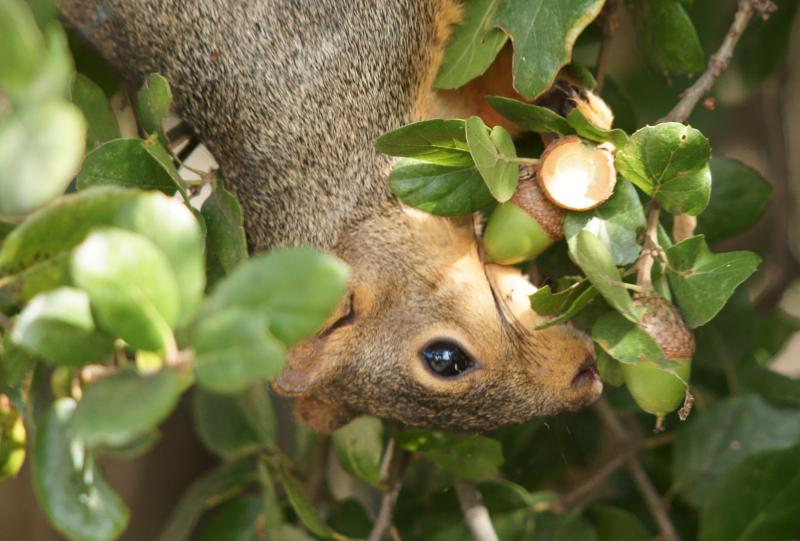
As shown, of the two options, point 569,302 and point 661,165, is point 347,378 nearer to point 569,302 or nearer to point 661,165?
point 569,302

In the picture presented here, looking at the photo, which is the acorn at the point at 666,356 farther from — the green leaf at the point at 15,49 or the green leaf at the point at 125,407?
the green leaf at the point at 15,49

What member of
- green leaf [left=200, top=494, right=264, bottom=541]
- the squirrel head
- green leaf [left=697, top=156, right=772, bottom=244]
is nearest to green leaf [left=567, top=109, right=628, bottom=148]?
the squirrel head

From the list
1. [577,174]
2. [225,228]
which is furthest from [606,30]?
[225,228]

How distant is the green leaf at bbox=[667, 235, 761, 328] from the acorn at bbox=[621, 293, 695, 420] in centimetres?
2

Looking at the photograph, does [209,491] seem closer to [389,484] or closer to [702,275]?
[389,484]

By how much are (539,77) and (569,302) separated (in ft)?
0.82

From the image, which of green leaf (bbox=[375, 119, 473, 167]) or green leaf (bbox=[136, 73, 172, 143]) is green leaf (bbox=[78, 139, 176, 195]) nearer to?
green leaf (bbox=[136, 73, 172, 143])

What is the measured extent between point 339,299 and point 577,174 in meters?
0.31

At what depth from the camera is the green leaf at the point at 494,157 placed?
1010mm

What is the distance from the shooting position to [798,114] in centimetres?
255

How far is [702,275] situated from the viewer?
1051 millimetres

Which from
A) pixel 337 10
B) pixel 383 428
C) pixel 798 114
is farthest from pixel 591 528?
pixel 798 114

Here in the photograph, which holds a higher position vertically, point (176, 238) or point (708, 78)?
point (176, 238)

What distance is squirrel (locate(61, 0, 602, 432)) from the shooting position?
4.24ft
